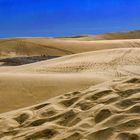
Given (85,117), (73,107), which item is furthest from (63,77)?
(85,117)

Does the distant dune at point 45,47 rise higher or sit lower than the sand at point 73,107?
higher

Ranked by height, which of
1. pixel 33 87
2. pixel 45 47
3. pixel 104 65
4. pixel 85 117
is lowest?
pixel 85 117

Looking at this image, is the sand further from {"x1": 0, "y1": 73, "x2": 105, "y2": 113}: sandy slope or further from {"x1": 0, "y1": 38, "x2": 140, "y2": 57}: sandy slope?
{"x1": 0, "y1": 38, "x2": 140, "y2": 57}: sandy slope

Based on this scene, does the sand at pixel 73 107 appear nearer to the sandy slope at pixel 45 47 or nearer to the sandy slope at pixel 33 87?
the sandy slope at pixel 33 87

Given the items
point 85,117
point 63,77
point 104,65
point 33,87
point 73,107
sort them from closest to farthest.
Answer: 1. point 85,117
2. point 73,107
3. point 33,87
4. point 63,77
5. point 104,65

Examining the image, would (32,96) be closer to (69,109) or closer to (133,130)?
(69,109)

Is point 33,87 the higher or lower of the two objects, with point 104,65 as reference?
lower

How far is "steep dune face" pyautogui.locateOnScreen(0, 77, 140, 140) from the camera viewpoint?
3.54 metres

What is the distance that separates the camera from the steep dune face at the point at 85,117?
3544mm

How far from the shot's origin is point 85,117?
399 cm

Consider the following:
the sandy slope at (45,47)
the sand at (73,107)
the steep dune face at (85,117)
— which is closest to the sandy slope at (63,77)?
the sand at (73,107)

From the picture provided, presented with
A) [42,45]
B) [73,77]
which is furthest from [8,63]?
[73,77]

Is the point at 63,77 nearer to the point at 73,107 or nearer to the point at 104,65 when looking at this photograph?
the point at 104,65

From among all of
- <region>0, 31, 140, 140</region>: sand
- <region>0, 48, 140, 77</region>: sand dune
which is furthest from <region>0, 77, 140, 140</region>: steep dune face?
<region>0, 48, 140, 77</region>: sand dune
